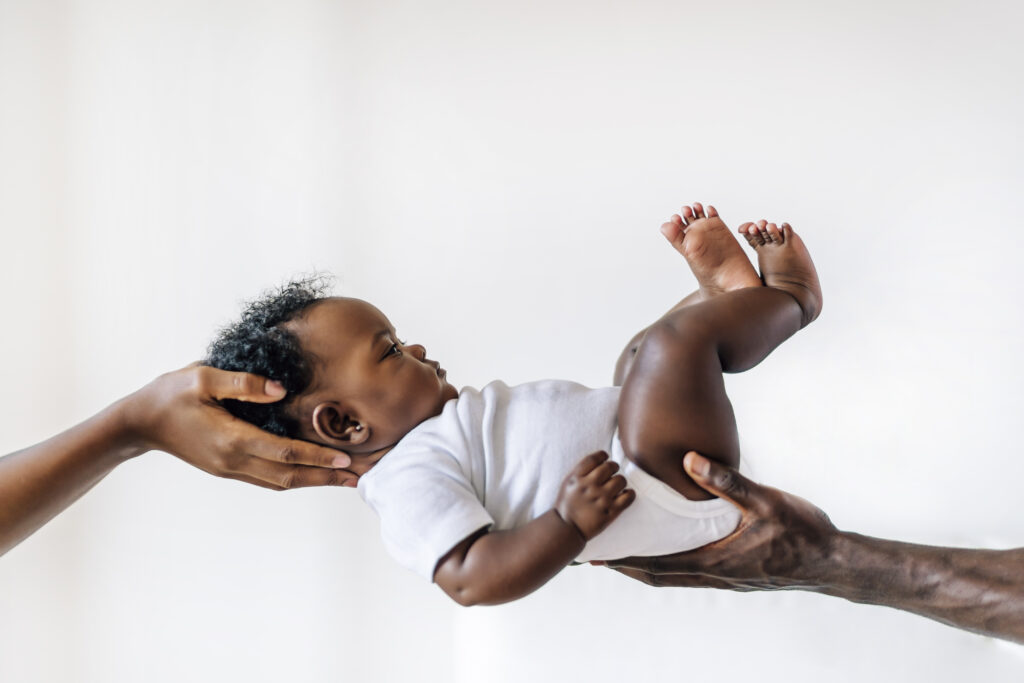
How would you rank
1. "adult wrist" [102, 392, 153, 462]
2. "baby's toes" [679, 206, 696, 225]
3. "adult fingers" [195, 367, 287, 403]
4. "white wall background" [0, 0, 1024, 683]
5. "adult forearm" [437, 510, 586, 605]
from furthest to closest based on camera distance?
"white wall background" [0, 0, 1024, 683] → "baby's toes" [679, 206, 696, 225] → "adult wrist" [102, 392, 153, 462] → "adult fingers" [195, 367, 287, 403] → "adult forearm" [437, 510, 586, 605]

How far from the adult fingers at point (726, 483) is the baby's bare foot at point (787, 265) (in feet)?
0.86

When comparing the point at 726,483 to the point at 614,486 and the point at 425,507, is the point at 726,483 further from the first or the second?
the point at 425,507

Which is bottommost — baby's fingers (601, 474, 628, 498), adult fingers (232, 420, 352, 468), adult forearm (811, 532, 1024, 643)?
adult forearm (811, 532, 1024, 643)

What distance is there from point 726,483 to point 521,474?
245 mm

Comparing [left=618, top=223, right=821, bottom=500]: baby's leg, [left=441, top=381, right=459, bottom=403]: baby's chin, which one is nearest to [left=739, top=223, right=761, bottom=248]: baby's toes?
[left=618, top=223, right=821, bottom=500]: baby's leg

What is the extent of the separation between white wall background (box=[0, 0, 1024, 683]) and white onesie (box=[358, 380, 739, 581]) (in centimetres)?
68

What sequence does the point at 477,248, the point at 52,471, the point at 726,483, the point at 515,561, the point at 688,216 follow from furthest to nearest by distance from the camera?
the point at 477,248, the point at 688,216, the point at 52,471, the point at 726,483, the point at 515,561

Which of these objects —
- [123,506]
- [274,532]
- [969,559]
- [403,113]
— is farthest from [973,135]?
[123,506]

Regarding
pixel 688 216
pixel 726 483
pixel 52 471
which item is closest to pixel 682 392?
pixel 726 483

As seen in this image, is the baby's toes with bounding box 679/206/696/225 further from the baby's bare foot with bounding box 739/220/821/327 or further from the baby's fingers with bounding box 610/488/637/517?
the baby's fingers with bounding box 610/488/637/517

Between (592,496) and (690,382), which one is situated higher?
(690,382)

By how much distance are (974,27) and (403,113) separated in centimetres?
118

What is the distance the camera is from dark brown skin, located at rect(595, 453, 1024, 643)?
1.05 m

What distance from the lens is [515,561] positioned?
899mm
